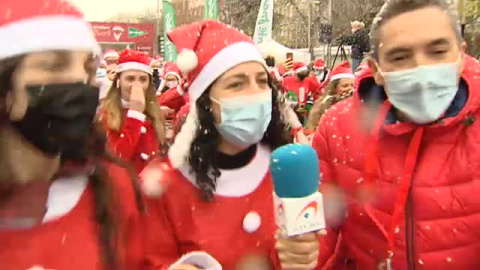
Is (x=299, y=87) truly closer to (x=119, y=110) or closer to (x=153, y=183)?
(x=119, y=110)

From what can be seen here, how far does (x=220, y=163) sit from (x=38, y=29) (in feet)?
3.93

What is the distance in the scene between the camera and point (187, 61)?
3514 mm

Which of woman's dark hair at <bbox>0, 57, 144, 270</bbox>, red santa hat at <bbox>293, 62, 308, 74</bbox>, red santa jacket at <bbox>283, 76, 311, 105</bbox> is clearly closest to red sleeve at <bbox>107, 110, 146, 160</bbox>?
woman's dark hair at <bbox>0, 57, 144, 270</bbox>

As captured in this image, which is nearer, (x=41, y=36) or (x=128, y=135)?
(x=41, y=36)

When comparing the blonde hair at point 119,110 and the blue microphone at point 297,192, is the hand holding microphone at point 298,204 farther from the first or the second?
the blonde hair at point 119,110

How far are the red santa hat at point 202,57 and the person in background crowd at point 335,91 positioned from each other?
15.5 ft

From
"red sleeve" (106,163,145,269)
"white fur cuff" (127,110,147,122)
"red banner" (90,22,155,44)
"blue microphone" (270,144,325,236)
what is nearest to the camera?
"blue microphone" (270,144,325,236)

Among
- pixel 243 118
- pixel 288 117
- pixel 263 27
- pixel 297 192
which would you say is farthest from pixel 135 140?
pixel 263 27

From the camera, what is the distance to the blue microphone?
229 centimetres

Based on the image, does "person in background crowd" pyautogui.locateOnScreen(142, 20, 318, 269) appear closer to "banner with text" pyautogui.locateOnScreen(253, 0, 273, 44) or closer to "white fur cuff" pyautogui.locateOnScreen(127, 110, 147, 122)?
"white fur cuff" pyautogui.locateOnScreen(127, 110, 147, 122)

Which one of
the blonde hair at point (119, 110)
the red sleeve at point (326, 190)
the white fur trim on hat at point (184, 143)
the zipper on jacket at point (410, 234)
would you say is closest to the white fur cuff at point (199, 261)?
the red sleeve at point (326, 190)

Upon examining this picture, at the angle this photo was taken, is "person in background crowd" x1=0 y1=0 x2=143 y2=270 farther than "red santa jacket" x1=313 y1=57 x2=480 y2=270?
No

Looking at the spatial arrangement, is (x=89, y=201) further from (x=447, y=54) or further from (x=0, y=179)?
(x=447, y=54)

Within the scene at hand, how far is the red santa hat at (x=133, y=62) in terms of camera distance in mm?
7027
